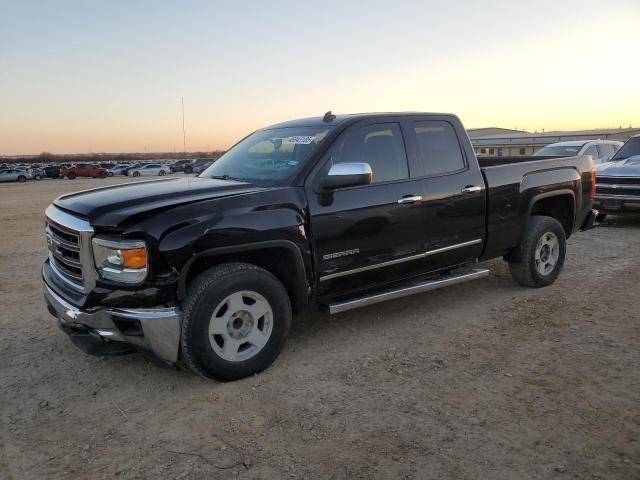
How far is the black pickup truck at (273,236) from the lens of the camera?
11.5ft

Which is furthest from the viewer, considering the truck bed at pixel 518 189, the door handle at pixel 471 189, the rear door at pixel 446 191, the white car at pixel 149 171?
the white car at pixel 149 171

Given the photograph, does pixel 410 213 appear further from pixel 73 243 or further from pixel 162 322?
pixel 73 243

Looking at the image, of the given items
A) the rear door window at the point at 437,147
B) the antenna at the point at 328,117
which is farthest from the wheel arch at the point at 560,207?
the antenna at the point at 328,117

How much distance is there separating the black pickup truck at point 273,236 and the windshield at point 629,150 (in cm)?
741

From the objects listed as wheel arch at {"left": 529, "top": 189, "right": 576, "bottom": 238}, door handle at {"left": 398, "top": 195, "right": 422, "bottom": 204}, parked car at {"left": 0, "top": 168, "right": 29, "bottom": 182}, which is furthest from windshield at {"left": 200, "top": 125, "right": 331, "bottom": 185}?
parked car at {"left": 0, "top": 168, "right": 29, "bottom": 182}

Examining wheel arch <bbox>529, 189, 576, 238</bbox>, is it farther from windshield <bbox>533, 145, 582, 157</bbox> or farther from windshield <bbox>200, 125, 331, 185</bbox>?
windshield <bbox>533, 145, 582, 157</bbox>

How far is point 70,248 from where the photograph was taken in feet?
12.4

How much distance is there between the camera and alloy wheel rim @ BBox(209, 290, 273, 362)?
3.74 m

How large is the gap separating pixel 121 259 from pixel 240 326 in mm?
972

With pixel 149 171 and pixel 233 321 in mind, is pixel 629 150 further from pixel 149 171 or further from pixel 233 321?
pixel 149 171

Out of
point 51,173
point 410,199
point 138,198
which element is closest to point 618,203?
point 410,199

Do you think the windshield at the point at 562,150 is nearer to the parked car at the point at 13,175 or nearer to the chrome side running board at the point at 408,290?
the chrome side running board at the point at 408,290

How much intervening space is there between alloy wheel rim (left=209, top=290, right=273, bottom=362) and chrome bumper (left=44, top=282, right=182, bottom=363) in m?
0.26

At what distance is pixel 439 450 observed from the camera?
2.95 metres
